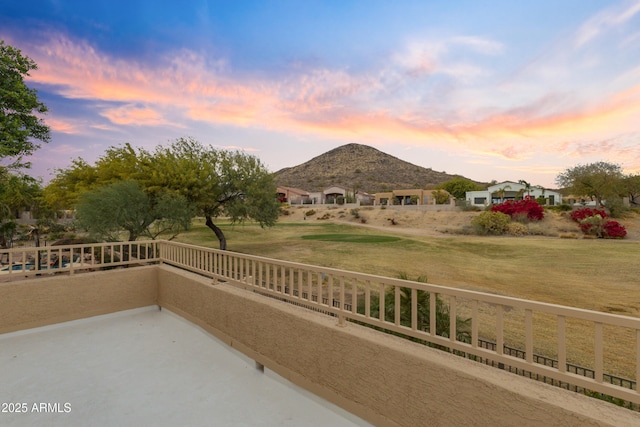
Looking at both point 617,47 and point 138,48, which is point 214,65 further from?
point 617,47

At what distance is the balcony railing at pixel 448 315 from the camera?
158 centimetres

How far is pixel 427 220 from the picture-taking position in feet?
99.3

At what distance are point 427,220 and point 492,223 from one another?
6.92 meters

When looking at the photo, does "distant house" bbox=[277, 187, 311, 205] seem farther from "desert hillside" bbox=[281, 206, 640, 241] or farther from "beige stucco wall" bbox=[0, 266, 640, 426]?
"beige stucco wall" bbox=[0, 266, 640, 426]

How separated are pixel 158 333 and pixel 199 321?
651 mm

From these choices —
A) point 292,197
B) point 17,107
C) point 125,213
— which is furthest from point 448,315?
point 292,197

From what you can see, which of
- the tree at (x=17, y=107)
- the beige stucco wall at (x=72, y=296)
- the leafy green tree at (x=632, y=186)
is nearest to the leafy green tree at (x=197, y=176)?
the tree at (x=17, y=107)

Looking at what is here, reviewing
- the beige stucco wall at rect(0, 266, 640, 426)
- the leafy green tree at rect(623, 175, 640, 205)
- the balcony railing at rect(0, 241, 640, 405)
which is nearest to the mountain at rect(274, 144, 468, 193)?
the leafy green tree at rect(623, 175, 640, 205)

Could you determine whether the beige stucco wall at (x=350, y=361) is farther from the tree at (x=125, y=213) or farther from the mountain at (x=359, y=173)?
the mountain at (x=359, y=173)

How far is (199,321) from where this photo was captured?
4316 mm

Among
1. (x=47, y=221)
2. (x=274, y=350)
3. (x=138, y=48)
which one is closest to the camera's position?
(x=274, y=350)

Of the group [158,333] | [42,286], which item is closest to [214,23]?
[42,286]

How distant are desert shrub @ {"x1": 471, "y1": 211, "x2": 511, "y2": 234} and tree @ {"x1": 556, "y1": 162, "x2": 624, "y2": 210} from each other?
44.5 ft

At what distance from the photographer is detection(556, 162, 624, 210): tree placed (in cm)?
3027
